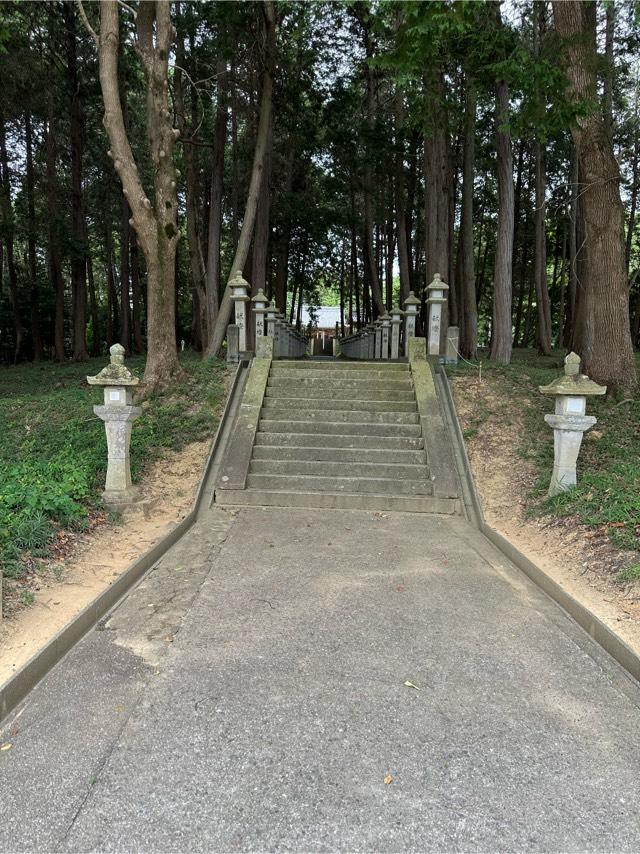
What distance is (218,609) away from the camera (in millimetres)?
3646

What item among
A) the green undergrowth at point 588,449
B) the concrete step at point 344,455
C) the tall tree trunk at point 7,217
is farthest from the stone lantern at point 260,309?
the tall tree trunk at point 7,217

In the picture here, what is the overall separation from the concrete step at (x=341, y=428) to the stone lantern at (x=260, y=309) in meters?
4.25

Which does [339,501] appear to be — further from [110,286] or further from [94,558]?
[110,286]

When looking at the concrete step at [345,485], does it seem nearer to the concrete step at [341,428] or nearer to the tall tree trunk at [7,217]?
the concrete step at [341,428]

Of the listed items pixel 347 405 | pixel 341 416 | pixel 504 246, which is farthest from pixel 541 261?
pixel 341 416

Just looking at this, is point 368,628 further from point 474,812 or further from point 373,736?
point 474,812

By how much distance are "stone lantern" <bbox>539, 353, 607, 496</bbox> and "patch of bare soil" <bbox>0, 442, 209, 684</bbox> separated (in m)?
4.28

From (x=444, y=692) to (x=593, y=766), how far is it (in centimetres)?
73

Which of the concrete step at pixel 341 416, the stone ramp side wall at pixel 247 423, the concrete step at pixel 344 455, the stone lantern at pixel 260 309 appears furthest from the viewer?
the stone lantern at pixel 260 309

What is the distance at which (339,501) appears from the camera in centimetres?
639

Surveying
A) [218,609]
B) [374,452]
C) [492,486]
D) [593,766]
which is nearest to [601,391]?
[492,486]

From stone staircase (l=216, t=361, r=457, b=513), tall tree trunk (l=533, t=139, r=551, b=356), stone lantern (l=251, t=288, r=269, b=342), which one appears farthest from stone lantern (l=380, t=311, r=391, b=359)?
stone staircase (l=216, t=361, r=457, b=513)

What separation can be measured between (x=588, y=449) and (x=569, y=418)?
1.35 metres

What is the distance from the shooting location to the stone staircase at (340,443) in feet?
21.1
